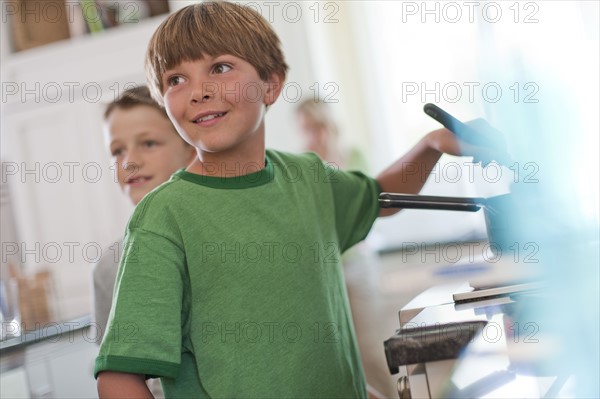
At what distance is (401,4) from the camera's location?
9.58 ft

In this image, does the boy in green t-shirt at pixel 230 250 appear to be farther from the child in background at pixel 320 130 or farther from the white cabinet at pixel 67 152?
Answer: the white cabinet at pixel 67 152

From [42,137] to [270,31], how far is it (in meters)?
2.59

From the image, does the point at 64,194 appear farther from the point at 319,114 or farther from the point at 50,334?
the point at 50,334

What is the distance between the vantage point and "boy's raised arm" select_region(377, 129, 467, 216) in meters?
1.14

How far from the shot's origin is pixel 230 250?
95 centimetres

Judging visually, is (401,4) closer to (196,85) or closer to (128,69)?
(128,69)

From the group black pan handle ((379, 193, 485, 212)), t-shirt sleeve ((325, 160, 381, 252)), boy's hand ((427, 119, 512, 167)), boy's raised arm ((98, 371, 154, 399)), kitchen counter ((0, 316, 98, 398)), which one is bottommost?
kitchen counter ((0, 316, 98, 398))

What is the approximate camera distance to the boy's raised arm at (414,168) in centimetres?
114

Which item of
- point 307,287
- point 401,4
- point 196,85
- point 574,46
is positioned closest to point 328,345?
point 307,287

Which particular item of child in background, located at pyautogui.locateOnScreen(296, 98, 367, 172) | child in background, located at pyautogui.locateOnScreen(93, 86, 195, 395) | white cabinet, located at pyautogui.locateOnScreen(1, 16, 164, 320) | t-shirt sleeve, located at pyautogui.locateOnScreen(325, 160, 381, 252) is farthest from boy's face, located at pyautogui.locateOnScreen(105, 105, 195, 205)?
white cabinet, located at pyautogui.locateOnScreen(1, 16, 164, 320)

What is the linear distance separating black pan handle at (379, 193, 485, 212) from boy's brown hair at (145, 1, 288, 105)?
0.29 metres

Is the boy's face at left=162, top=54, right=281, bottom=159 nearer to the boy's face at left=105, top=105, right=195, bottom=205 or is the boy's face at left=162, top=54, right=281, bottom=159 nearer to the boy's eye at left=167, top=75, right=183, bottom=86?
the boy's eye at left=167, top=75, right=183, bottom=86

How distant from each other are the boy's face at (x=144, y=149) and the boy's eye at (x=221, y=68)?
494mm

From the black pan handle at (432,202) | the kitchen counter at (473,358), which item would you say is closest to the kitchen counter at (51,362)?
the black pan handle at (432,202)
